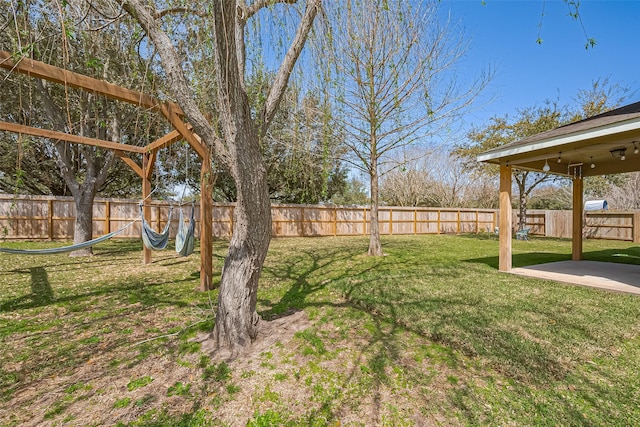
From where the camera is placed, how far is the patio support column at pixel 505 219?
4.84 meters

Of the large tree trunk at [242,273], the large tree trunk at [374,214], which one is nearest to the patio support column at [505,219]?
the large tree trunk at [374,214]

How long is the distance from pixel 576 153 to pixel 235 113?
579 cm

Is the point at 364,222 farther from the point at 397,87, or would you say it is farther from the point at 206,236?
the point at 206,236

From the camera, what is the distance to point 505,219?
15.9 ft

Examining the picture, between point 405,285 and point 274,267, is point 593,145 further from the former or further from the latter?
point 274,267

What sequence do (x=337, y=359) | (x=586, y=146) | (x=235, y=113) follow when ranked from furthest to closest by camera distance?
(x=586, y=146) → (x=337, y=359) → (x=235, y=113)

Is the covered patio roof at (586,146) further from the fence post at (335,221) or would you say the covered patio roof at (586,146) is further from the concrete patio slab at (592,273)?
the fence post at (335,221)

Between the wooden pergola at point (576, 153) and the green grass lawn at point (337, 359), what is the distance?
1.58 meters

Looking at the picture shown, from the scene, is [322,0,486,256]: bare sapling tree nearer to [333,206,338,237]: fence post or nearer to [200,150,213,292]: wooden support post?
[200,150,213,292]: wooden support post

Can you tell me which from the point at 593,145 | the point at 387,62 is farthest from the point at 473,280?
the point at 387,62

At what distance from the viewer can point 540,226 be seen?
13.3 metres

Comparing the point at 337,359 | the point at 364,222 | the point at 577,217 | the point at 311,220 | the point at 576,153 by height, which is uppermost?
the point at 576,153

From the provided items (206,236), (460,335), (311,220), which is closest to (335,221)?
(311,220)

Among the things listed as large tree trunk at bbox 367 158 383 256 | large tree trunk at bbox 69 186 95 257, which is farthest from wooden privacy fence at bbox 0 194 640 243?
large tree trunk at bbox 367 158 383 256
